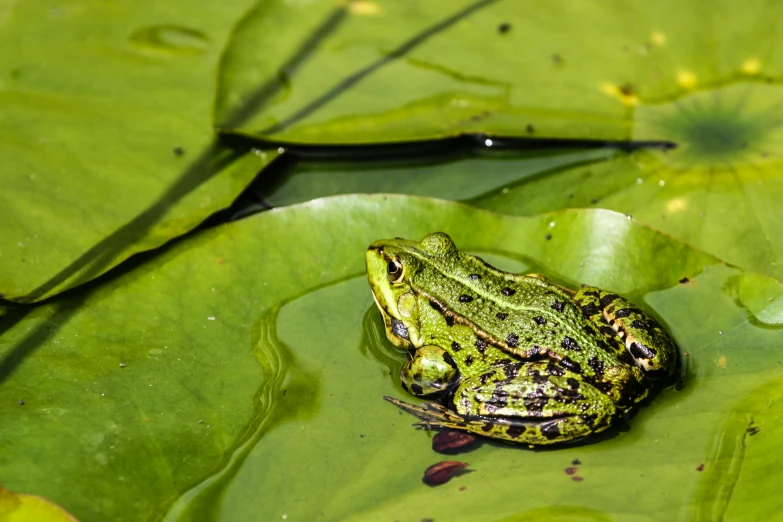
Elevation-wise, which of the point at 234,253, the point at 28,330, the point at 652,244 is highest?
the point at 652,244

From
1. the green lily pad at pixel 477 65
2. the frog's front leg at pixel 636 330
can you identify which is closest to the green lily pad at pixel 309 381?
the frog's front leg at pixel 636 330

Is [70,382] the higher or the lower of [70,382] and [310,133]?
the lower

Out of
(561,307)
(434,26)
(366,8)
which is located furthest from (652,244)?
(366,8)

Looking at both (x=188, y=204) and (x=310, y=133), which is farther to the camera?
(x=310, y=133)

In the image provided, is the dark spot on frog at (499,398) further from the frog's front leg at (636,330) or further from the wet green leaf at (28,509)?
the wet green leaf at (28,509)

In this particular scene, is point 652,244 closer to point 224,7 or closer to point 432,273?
point 432,273

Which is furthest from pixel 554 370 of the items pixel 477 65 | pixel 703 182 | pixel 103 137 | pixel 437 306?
pixel 103 137

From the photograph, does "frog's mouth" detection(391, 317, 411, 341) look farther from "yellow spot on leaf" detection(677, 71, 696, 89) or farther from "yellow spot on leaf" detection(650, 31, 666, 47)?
"yellow spot on leaf" detection(650, 31, 666, 47)
